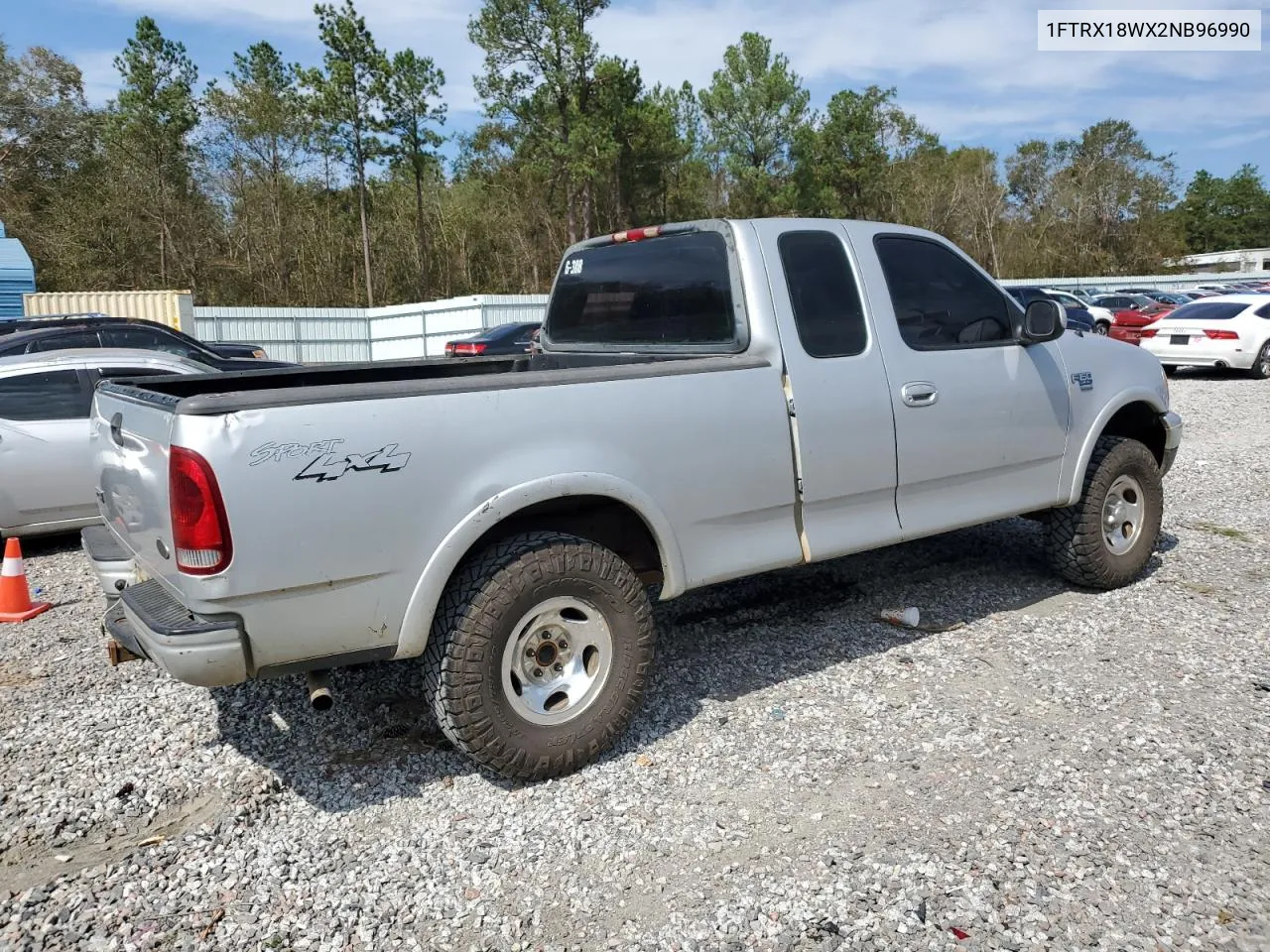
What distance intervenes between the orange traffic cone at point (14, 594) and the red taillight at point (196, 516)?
3.40 m

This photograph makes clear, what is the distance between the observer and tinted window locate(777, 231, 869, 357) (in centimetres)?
417

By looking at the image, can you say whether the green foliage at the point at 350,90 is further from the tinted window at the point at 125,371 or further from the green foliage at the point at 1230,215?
the green foliage at the point at 1230,215

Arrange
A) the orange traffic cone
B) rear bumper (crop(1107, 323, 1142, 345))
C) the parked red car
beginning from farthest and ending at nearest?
1. the parked red car
2. rear bumper (crop(1107, 323, 1142, 345))
3. the orange traffic cone

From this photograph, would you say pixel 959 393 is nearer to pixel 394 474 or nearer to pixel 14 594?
pixel 394 474

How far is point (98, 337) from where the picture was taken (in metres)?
12.6

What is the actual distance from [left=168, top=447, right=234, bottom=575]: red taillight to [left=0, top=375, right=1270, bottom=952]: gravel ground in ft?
3.27

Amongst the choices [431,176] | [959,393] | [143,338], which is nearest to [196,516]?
[959,393]

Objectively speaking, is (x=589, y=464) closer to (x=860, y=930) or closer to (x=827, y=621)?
(x=860, y=930)

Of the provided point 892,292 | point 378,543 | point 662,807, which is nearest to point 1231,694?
point 892,292

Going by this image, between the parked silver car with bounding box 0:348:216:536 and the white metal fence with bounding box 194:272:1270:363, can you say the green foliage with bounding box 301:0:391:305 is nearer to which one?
the white metal fence with bounding box 194:272:1270:363

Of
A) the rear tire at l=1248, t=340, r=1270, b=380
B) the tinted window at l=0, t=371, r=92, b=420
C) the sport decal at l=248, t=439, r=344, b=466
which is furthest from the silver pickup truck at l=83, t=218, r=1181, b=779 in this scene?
the rear tire at l=1248, t=340, r=1270, b=380

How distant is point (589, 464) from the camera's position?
136 inches

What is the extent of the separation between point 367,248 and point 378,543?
38.6 metres

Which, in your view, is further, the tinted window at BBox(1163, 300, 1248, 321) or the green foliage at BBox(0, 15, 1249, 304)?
the green foliage at BBox(0, 15, 1249, 304)
